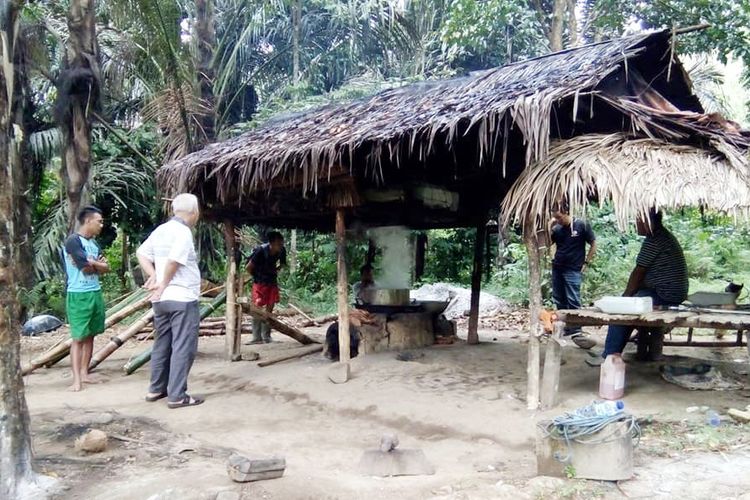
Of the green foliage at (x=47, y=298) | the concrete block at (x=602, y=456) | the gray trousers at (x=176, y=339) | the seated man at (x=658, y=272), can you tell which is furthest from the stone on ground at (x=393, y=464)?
the green foliage at (x=47, y=298)

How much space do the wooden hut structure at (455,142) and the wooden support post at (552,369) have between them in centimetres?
12

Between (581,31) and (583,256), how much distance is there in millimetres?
6540

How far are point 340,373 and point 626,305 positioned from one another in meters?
2.59

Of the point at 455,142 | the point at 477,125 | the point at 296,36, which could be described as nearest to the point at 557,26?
the point at 455,142

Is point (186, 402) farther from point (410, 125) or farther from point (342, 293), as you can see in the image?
point (410, 125)

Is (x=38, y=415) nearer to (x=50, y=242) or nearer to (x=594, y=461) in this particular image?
(x=594, y=461)

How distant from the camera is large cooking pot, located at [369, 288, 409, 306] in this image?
669 centimetres

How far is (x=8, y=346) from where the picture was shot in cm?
271

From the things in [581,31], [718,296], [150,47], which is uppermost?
[581,31]

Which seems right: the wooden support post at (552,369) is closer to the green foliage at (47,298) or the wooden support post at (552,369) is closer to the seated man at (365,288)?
the seated man at (365,288)

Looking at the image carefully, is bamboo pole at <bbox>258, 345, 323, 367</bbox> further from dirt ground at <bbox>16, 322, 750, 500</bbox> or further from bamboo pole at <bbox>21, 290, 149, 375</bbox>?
bamboo pole at <bbox>21, 290, 149, 375</bbox>

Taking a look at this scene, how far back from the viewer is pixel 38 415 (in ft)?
14.9

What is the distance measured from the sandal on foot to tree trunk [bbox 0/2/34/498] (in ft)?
6.49

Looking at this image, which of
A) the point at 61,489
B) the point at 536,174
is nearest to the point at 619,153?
the point at 536,174
